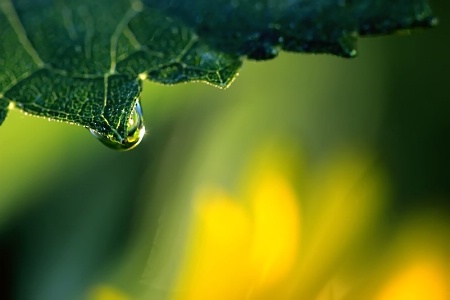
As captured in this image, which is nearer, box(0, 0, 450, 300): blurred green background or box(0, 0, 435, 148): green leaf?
box(0, 0, 435, 148): green leaf

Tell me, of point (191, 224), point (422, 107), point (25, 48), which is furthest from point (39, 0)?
point (422, 107)

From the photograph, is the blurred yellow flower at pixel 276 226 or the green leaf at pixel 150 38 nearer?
the green leaf at pixel 150 38

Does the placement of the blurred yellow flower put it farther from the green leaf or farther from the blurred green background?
the green leaf

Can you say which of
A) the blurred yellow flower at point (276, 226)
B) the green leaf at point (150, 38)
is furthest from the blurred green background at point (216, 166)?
the green leaf at point (150, 38)

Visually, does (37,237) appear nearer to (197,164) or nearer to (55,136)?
(55,136)

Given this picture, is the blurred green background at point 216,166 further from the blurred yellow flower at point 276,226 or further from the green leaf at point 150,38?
the green leaf at point 150,38

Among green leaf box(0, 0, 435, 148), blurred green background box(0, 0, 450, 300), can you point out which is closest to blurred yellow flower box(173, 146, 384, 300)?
blurred green background box(0, 0, 450, 300)

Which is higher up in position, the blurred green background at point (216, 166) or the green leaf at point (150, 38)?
the blurred green background at point (216, 166)
